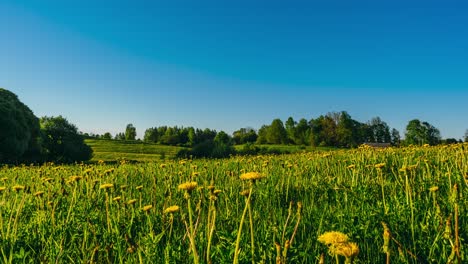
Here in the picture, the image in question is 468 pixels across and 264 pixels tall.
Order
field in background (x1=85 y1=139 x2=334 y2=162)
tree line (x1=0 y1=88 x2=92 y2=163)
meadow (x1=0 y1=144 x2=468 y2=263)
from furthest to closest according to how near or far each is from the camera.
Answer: field in background (x1=85 y1=139 x2=334 y2=162), tree line (x1=0 y1=88 x2=92 y2=163), meadow (x1=0 y1=144 x2=468 y2=263)

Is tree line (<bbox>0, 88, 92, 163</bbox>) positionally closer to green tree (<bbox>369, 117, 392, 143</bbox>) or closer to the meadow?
the meadow

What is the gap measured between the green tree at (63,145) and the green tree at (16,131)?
1677 mm

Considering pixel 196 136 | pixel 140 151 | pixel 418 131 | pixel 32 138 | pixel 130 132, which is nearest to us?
pixel 32 138

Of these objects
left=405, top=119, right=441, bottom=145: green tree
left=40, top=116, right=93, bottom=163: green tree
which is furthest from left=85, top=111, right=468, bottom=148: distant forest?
left=40, top=116, right=93, bottom=163: green tree

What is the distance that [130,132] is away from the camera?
428ft

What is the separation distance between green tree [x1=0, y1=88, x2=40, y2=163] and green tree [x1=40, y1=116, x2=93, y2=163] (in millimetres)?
1677

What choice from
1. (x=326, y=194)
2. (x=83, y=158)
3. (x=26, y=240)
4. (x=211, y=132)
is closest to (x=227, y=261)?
(x=26, y=240)

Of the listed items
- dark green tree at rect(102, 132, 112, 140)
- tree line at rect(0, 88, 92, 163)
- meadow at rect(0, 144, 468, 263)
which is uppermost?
dark green tree at rect(102, 132, 112, 140)

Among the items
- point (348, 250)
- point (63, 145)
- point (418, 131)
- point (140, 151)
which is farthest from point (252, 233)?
point (418, 131)

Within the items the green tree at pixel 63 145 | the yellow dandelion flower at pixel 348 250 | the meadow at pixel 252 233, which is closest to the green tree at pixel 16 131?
the green tree at pixel 63 145

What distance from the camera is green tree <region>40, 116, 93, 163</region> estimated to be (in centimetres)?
3356

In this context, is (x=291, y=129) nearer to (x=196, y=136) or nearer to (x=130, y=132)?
(x=196, y=136)

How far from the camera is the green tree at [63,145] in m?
33.6

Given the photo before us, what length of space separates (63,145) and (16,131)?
653cm
